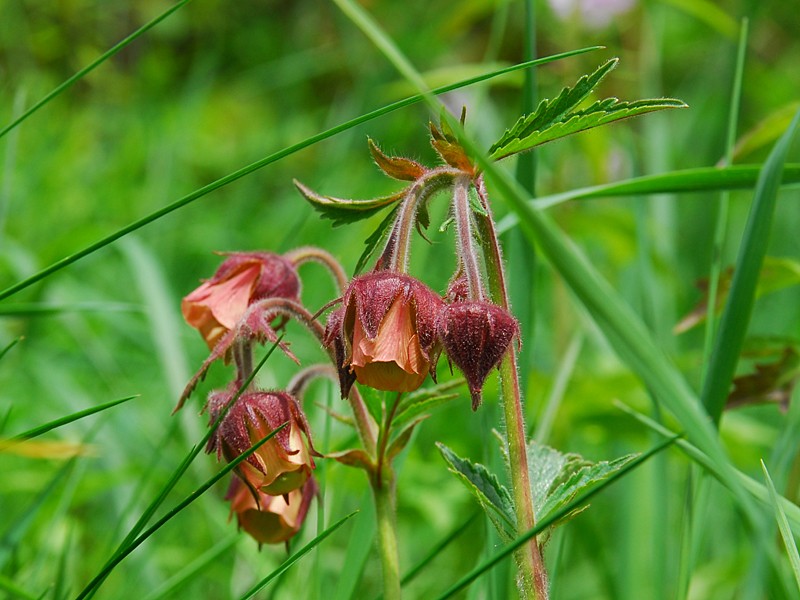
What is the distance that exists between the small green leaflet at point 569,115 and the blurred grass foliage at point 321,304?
0.38m

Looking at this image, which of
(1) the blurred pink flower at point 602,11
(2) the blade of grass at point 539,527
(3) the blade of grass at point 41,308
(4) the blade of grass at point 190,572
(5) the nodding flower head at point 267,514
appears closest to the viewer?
(2) the blade of grass at point 539,527

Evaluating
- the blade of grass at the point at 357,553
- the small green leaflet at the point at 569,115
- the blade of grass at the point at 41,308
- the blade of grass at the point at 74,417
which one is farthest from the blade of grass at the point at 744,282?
the blade of grass at the point at 41,308

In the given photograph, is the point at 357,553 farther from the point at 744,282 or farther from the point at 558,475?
the point at 744,282

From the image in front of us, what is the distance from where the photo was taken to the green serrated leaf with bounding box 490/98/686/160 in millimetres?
792

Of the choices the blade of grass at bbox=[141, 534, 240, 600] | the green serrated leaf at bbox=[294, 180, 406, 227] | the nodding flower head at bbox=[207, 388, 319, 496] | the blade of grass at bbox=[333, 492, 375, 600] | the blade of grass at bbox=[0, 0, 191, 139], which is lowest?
the blade of grass at bbox=[333, 492, 375, 600]

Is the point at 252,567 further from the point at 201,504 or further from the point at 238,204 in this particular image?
the point at 238,204

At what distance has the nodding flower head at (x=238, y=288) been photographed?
1008mm

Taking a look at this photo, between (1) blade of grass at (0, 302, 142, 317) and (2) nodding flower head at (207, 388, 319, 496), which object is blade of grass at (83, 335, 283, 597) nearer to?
(2) nodding flower head at (207, 388, 319, 496)

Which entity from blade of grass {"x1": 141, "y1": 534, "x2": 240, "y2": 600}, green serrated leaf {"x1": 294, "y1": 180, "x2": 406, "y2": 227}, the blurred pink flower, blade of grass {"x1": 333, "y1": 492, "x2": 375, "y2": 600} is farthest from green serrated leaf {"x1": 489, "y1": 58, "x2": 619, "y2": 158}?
the blurred pink flower

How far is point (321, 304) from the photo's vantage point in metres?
2.52

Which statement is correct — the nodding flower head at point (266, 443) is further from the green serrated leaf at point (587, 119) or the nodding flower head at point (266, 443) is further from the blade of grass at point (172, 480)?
the green serrated leaf at point (587, 119)

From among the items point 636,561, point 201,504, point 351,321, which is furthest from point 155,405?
point 351,321

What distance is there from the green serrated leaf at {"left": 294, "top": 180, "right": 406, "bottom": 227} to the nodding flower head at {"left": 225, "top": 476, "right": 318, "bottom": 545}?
277 mm

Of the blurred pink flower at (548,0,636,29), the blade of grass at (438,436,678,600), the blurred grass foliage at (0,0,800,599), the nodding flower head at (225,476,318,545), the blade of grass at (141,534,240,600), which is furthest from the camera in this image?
the blurred pink flower at (548,0,636,29)
